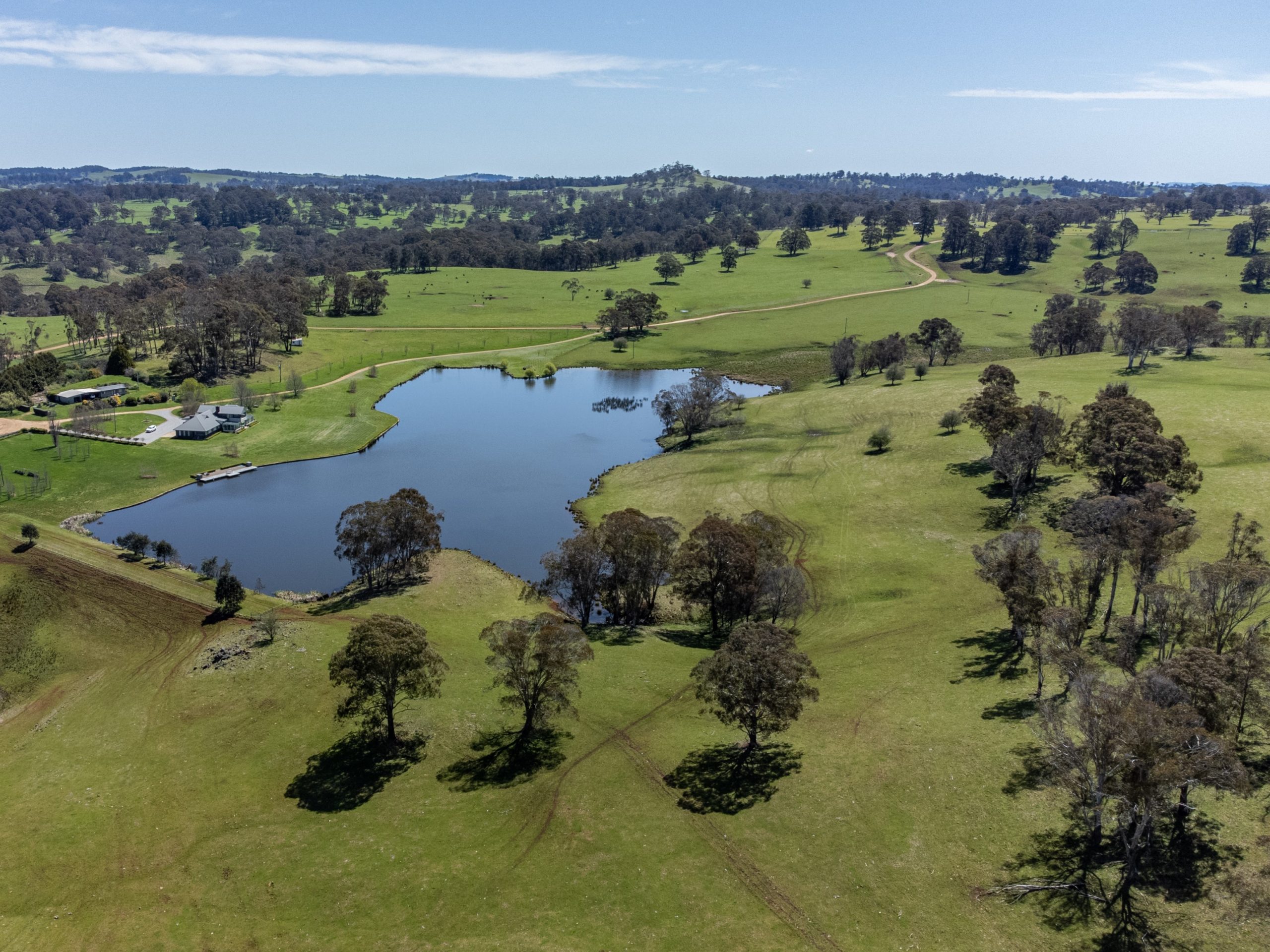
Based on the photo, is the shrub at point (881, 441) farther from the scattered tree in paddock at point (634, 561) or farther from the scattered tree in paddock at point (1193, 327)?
the scattered tree in paddock at point (1193, 327)

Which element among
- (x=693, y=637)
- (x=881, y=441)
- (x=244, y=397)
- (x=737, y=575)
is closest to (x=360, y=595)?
(x=693, y=637)

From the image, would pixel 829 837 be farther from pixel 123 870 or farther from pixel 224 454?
pixel 224 454

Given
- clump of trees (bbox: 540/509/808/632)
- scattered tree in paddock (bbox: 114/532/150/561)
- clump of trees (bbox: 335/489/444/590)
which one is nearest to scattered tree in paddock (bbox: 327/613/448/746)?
clump of trees (bbox: 540/509/808/632)

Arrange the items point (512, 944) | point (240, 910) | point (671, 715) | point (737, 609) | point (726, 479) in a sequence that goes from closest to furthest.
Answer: point (512, 944), point (240, 910), point (671, 715), point (737, 609), point (726, 479)

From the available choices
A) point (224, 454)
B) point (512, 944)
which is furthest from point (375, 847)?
point (224, 454)

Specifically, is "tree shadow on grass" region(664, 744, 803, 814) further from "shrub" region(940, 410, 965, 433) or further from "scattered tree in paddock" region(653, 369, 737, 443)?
"scattered tree in paddock" region(653, 369, 737, 443)

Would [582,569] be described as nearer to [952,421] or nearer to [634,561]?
[634,561]
